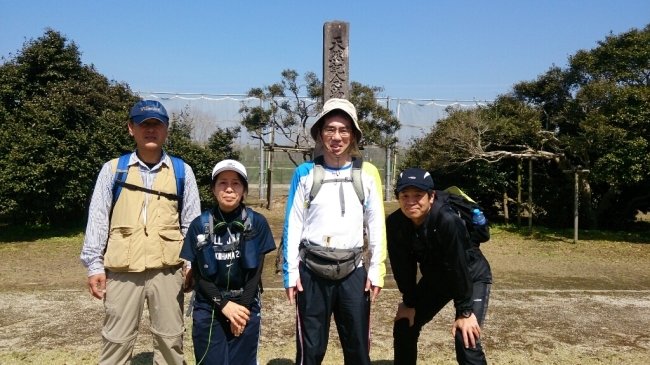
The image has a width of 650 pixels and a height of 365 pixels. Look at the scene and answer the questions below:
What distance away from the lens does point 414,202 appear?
8.45 ft

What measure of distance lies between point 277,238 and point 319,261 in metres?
6.79

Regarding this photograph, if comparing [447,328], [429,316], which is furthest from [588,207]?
[429,316]

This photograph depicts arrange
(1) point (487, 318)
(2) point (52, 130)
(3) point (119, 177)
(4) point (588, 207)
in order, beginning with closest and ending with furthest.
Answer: (3) point (119, 177) → (1) point (487, 318) → (2) point (52, 130) → (4) point (588, 207)

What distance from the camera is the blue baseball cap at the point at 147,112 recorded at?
8.47 ft

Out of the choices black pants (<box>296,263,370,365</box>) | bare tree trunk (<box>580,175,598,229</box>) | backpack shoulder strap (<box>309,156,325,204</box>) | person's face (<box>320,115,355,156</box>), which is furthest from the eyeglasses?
bare tree trunk (<box>580,175,598,229</box>)

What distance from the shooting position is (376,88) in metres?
14.6

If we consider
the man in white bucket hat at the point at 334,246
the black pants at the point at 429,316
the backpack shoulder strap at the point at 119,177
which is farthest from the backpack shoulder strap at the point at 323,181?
the backpack shoulder strap at the point at 119,177

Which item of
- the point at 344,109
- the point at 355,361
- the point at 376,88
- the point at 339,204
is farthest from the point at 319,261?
the point at 376,88

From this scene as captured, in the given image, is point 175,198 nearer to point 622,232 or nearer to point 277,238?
point 277,238

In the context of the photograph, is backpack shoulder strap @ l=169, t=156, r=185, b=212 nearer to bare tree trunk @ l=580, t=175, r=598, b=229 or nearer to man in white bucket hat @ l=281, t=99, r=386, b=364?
man in white bucket hat @ l=281, t=99, r=386, b=364

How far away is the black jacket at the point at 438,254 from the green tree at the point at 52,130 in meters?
7.42

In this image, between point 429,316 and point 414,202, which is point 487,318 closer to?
point 429,316

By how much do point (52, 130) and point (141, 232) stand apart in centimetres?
722

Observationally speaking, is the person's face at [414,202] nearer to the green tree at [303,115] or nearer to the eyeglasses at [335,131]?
the eyeglasses at [335,131]
